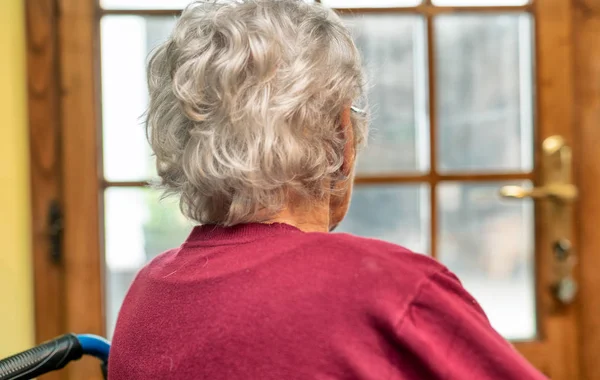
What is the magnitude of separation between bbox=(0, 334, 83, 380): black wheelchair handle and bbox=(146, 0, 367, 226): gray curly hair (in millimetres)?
307

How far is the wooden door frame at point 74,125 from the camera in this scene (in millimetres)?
1500

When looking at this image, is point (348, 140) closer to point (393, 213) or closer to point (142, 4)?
point (393, 213)

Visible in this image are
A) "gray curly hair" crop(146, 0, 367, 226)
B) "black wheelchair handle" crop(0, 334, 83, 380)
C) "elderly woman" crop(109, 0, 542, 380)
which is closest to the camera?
"elderly woman" crop(109, 0, 542, 380)

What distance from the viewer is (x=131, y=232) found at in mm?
1595

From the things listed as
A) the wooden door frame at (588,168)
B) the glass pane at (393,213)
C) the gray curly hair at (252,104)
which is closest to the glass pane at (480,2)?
the wooden door frame at (588,168)

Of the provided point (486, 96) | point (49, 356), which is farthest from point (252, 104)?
point (486, 96)

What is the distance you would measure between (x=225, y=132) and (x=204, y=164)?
0.05 m

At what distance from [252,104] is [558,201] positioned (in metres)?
1.07

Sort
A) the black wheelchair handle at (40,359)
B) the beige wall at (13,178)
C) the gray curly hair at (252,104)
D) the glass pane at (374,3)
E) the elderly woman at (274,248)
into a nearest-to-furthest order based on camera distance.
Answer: the elderly woman at (274,248)
the gray curly hair at (252,104)
the black wheelchair handle at (40,359)
the beige wall at (13,178)
the glass pane at (374,3)

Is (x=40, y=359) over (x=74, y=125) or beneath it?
beneath

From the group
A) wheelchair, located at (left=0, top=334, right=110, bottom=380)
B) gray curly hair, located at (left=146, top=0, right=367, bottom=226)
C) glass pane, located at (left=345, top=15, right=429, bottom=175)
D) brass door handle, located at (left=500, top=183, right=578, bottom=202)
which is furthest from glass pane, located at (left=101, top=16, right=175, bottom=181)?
brass door handle, located at (left=500, top=183, right=578, bottom=202)

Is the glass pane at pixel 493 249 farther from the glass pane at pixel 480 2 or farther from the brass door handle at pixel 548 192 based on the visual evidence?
the glass pane at pixel 480 2

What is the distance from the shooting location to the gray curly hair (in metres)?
0.78

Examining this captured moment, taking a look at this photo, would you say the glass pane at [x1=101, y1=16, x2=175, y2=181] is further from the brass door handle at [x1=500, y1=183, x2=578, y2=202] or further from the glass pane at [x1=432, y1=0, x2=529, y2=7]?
the brass door handle at [x1=500, y1=183, x2=578, y2=202]
